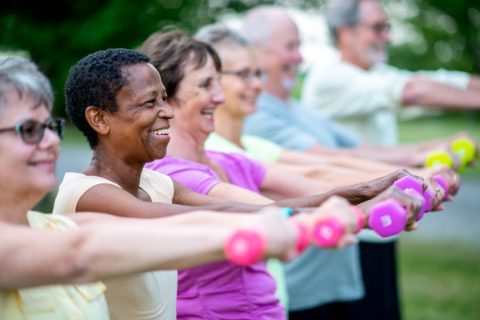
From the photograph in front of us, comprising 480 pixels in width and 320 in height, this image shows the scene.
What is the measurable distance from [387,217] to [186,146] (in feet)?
5.03

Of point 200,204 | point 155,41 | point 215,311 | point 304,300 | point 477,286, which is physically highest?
point 155,41

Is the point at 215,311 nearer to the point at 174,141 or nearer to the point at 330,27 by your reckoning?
the point at 174,141

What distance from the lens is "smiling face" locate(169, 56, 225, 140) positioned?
Result: 4.04 metres

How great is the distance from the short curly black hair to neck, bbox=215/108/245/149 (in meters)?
1.69

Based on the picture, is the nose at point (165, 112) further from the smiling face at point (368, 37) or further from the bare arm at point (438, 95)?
the smiling face at point (368, 37)

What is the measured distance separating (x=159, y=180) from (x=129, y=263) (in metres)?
1.13

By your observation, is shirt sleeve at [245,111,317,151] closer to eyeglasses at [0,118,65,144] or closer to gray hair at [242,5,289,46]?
gray hair at [242,5,289,46]

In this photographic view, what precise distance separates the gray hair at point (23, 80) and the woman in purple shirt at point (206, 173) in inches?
46.9

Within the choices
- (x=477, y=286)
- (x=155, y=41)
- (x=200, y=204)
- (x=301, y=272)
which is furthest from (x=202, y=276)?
(x=477, y=286)

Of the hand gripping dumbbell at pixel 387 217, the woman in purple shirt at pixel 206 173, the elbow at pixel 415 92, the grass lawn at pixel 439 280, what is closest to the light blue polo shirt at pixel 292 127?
the elbow at pixel 415 92

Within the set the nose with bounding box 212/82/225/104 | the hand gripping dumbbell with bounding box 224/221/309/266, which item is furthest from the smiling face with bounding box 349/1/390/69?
the hand gripping dumbbell with bounding box 224/221/309/266

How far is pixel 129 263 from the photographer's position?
2287 millimetres

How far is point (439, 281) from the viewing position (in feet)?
31.6

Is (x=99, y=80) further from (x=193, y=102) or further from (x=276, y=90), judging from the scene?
(x=276, y=90)
